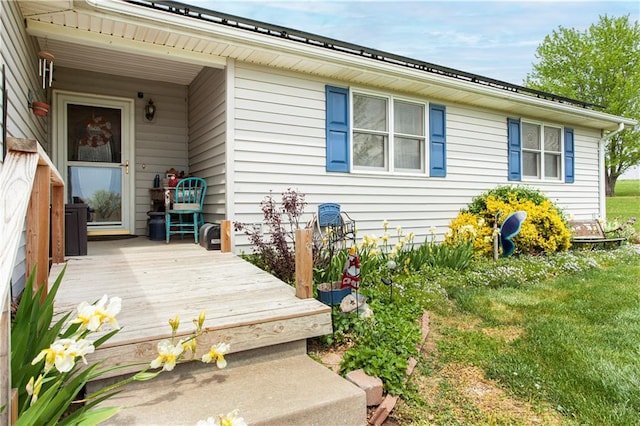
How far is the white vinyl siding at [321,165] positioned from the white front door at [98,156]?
7.19 feet

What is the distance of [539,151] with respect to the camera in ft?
27.1

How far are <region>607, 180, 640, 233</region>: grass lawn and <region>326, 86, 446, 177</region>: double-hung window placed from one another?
812 cm

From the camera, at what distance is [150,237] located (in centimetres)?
568

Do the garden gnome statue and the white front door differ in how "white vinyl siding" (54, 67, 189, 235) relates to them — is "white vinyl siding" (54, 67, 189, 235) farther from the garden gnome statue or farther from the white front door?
the garden gnome statue

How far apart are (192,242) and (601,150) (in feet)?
32.2

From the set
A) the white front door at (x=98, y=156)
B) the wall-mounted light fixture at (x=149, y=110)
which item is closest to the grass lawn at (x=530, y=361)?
the white front door at (x=98, y=156)

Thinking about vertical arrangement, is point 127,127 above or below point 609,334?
above

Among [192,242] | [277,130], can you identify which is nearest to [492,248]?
[277,130]

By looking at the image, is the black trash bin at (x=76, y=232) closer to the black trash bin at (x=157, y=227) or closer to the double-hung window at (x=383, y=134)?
the black trash bin at (x=157, y=227)

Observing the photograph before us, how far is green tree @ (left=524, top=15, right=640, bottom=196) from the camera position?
66.5 feet

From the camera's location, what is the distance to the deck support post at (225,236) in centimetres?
467

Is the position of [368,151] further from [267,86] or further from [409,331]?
[409,331]

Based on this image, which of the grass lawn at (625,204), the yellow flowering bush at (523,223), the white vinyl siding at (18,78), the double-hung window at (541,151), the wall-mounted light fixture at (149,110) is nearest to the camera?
the white vinyl siding at (18,78)

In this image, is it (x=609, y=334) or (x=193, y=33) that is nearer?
(x=609, y=334)
